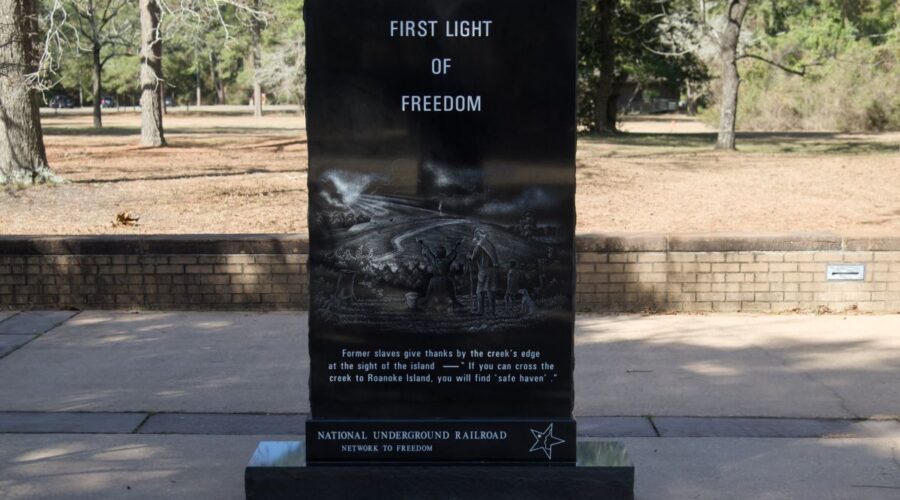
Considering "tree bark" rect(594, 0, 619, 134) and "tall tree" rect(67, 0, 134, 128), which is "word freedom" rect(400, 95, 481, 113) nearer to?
"tall tree" rect(67, 0, 134, 128)

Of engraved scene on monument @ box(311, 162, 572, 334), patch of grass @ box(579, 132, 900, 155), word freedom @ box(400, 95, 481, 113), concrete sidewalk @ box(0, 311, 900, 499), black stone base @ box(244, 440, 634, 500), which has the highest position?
word freedom @ box(400, 95, 481, 113)

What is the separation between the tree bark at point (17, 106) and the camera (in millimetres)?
16875

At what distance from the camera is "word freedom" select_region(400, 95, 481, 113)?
15.4ft

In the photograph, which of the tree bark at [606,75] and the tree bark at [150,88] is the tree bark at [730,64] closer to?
the tree bark at [606,75]

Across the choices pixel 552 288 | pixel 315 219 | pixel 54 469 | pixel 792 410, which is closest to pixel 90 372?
pixel 54 469

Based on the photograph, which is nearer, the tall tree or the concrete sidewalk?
the concrete sidewalk

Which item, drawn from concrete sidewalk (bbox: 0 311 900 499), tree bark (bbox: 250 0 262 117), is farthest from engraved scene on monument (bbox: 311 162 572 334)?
tree bark (bbox: 250 0 262 117)

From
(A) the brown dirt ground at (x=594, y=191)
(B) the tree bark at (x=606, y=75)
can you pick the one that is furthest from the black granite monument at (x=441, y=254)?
(B) the tree bark at (x=606, y=75)

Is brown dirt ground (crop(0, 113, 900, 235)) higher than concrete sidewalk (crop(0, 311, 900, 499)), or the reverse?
brown dirt ground (crop(0, 113, 900, 235))

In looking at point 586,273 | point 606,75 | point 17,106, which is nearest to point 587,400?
point 586,273

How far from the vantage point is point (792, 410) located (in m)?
6.61

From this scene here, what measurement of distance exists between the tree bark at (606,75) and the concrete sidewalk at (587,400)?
30.6 m

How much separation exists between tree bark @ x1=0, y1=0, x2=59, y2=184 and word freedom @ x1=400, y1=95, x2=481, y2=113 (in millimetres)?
13864

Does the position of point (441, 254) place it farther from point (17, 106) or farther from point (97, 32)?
point (97, 32)
